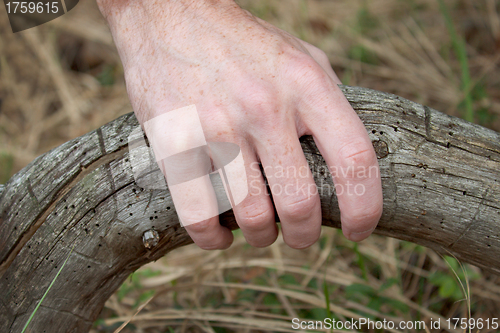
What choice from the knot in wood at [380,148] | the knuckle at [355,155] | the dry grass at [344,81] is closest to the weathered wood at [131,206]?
the knot in wood at [380,148]

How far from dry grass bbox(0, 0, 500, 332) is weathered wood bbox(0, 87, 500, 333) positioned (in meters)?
0.35

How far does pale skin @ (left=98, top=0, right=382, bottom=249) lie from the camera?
692 millimetres

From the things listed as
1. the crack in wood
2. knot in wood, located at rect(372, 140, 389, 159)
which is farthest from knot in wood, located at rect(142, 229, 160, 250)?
knot in wood, located at rect(372, 140, 389, 159)

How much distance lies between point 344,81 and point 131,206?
5.38 feet

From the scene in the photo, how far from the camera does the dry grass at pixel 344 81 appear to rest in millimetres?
1289

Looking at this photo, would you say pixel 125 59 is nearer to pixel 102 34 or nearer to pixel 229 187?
pixel 229 187

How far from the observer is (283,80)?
28.0 inches

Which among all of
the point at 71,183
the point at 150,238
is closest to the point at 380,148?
the point at 150,238

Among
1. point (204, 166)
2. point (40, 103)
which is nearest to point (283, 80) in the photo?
point (204, 166)

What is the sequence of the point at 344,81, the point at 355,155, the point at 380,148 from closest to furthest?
the point at 355,155
the point at 380,148
the point at 344,81

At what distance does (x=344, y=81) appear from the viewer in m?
2.12

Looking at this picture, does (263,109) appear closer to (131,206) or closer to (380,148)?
(380,148)

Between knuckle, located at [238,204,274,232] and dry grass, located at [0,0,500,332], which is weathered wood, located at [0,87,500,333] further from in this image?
dry grass, located at [0,0,500,332]

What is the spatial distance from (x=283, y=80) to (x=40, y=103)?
7.68 ft
